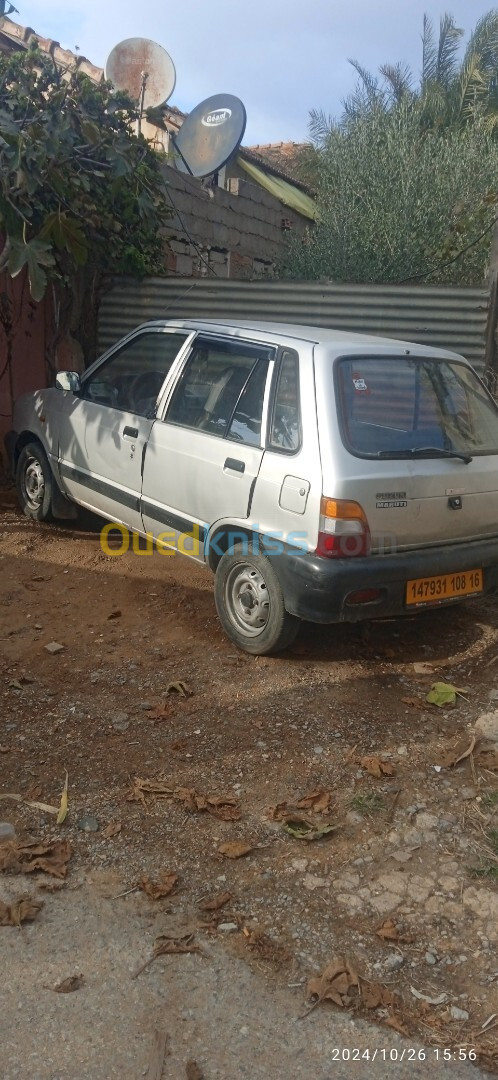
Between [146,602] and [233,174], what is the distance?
34.7ft

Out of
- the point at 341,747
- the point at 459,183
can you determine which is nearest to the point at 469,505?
the point at 341,747

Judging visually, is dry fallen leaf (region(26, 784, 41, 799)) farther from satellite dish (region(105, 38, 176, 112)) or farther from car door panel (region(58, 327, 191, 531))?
satellite dish (region(105, 38, 176, 112))

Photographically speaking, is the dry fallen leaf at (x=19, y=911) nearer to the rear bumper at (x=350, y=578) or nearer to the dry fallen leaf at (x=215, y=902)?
the dry fallen leaf at (x=215, y=902)

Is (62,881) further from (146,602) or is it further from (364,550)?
(146,602)

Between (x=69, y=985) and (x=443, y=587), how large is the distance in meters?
2.70

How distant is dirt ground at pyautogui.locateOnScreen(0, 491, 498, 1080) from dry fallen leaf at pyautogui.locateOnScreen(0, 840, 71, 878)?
35mm

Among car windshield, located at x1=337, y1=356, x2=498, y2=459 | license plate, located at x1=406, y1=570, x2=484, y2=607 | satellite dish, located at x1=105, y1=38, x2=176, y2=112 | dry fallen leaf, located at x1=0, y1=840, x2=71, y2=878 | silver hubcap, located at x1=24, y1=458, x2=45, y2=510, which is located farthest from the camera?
satellite dish, located at x1=105, y1=38, x2=176, y2=112

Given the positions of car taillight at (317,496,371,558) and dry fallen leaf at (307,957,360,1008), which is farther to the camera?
car taillight at (317,496,371,558)

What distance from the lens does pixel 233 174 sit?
13.9 m

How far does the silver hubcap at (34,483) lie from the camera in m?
6.62

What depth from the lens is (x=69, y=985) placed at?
2379mm

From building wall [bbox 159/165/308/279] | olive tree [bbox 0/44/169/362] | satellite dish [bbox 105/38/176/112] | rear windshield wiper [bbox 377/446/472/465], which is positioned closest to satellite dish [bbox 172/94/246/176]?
building wall [bbox 159/165/308/279]

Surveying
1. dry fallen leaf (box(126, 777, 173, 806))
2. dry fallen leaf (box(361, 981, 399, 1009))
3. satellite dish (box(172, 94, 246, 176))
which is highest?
satellite dish (box(172, 94, 246, 176))

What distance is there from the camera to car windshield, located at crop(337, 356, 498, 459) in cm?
415
